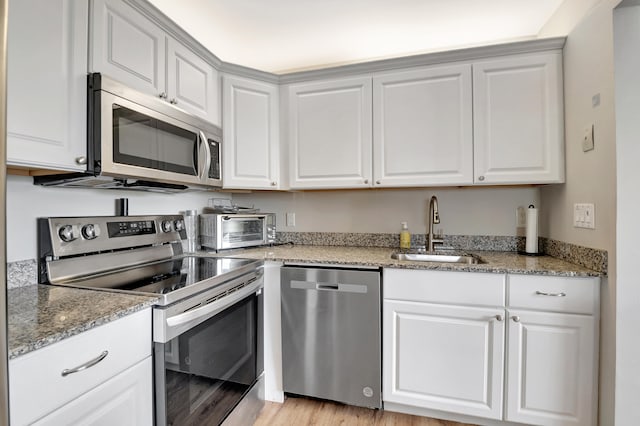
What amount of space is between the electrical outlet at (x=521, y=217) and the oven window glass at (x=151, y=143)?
2.11 metres

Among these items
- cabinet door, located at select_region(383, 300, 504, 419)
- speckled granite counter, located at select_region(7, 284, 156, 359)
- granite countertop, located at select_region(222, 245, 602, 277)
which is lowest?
cabinet door, located at select_region(383, 300, 504, 419)

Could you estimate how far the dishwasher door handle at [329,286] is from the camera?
5.59ft

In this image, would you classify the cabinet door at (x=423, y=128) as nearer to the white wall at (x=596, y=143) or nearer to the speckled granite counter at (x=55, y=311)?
the white wall at (x=596, y=143)

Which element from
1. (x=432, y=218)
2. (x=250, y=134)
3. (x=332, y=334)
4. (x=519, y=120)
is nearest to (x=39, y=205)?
(x=250, y=134)

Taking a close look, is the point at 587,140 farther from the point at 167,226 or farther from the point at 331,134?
the point at 167,226

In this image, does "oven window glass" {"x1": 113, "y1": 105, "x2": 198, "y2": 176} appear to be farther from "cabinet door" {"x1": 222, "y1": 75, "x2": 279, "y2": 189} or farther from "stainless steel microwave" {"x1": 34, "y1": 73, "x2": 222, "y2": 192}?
"cabinet door" {"x1": 222, "y1": 75, "x2": 279, "y2": 189}

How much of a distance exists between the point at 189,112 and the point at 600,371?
96.9 inches

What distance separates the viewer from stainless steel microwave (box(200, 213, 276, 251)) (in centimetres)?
206

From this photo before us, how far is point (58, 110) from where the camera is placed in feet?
→ 3.58

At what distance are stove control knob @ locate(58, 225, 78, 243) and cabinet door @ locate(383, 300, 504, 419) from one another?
1.55 meters

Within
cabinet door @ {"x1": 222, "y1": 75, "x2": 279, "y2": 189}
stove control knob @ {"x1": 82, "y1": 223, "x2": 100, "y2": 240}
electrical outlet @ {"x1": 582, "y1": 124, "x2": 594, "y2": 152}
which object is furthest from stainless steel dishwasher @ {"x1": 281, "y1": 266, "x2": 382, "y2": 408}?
electrical outlet @ {"x1": 582, "y1": 124, "x2": 594, "y2": 152}

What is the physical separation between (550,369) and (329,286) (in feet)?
3.76

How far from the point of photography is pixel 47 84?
1.06 meters

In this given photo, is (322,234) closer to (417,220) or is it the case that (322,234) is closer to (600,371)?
(417,220)
